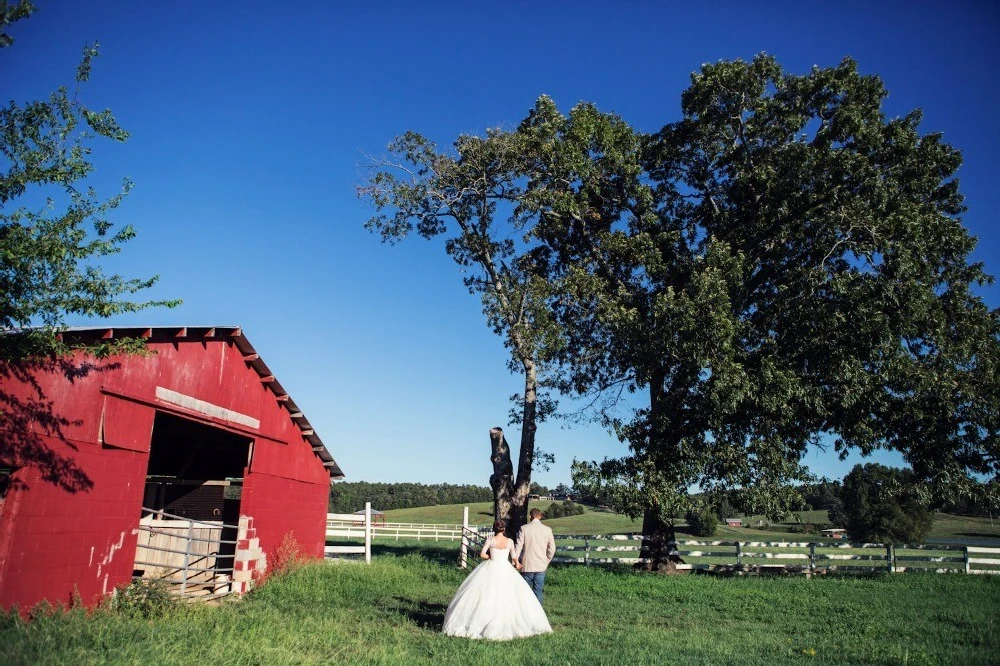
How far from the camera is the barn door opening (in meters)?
17.2

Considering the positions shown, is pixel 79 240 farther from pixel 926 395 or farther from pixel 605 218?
pixel 926 395

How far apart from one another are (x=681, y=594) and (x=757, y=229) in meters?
11.0

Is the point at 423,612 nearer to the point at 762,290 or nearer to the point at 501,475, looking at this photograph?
the point at 501,475

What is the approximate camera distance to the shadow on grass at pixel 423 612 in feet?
36.4

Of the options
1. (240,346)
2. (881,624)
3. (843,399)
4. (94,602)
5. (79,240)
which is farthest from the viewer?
(843,399)

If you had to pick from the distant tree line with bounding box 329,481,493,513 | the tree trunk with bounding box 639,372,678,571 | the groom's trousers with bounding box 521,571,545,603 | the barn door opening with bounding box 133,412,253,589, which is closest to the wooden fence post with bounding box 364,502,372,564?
the barn door opening with bounding box 133,412,253,589

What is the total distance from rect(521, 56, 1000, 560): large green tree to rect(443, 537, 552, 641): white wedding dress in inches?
345

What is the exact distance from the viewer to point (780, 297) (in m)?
19.2

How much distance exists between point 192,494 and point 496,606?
14637 mm

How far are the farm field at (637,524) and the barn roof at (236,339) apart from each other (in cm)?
4293

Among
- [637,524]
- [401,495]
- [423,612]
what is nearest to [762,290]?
[423,612]

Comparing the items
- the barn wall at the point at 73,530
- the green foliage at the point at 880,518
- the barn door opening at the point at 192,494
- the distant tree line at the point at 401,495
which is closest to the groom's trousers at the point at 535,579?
the barn wall at the point at 73,530

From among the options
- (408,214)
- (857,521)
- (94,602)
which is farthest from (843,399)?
(857,521)

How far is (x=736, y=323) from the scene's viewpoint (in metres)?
17.8
